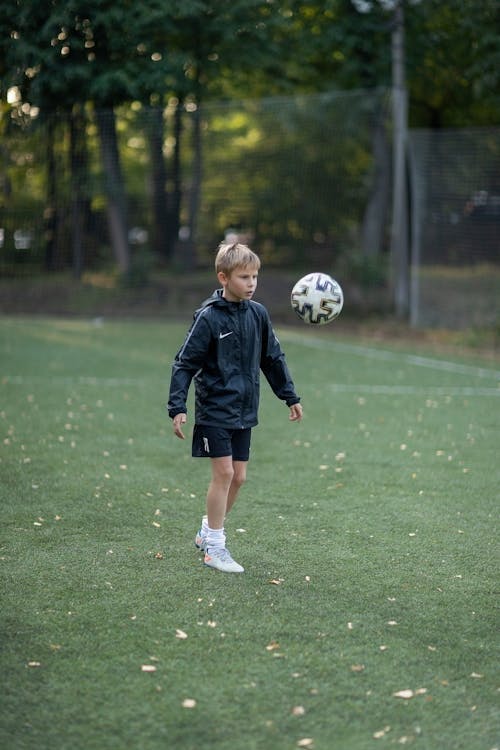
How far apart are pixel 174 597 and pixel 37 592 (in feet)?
2.10

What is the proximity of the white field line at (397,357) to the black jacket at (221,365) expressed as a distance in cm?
710

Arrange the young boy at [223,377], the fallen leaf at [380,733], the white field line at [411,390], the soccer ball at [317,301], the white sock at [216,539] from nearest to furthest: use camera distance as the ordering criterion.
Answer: the fallen leaf at [380,733] < the young boy at [223,377] < the white sock at [216,539] < the soccer ball at [317,301] < the white field line at [411,390]

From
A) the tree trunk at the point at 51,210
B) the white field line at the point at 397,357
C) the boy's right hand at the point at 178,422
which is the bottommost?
the white field line at the point at 397,357

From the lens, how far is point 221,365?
4.61 m

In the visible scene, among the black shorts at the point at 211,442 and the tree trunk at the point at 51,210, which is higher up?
the tree trunk at the point at 51,210

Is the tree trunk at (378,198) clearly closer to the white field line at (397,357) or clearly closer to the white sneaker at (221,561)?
the white field line at (397,357)

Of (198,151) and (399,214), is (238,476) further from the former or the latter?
(198,151)

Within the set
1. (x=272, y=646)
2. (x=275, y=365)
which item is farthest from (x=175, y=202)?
(x=272, y=646)

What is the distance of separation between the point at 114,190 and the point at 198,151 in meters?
1.85

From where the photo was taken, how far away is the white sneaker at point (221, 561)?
15.2 feet

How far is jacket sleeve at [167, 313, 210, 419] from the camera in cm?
455

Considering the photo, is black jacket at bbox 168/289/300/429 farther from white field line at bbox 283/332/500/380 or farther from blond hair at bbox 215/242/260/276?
white field line at bbox 283/332/500/380

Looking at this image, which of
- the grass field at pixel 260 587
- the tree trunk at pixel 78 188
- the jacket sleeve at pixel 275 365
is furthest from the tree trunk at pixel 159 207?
the jacket sleeve at pixel 275 365

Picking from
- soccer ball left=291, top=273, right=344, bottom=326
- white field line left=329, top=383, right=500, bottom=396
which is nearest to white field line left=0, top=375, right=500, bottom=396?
white field line left=329, top=383, right=500, bottom=396
